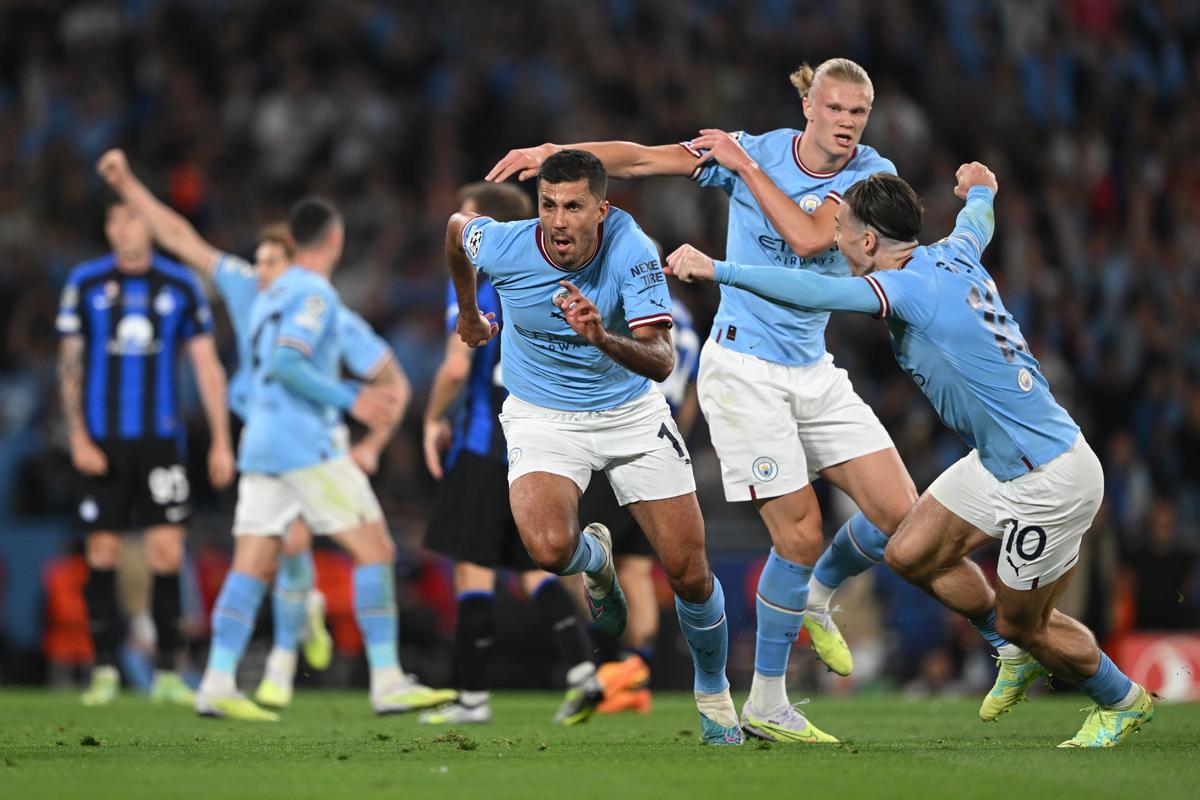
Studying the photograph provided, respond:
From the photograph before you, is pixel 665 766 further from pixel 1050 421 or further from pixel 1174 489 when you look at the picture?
pixel 1174 489

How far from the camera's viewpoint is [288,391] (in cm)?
911

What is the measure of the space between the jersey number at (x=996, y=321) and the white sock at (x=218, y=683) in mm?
4706

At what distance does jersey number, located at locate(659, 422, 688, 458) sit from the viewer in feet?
22.7

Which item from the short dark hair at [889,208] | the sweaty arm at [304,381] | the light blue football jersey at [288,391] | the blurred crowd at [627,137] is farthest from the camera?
the blurred crowd at [627,137]

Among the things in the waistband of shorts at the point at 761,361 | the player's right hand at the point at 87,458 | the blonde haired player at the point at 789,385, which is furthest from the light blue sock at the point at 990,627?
the player's right hand at the point at 87,458

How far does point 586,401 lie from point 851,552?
1552 millimetres

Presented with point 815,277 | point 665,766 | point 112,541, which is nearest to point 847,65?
point 815,277

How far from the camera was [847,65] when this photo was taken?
724 centimetres

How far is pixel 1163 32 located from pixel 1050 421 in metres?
14.3

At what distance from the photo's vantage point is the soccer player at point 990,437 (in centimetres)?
631

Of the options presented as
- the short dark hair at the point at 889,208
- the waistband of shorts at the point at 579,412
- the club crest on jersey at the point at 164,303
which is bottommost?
the waistband of shorts at the point at 579,412

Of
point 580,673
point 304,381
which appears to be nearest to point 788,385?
point 580,673

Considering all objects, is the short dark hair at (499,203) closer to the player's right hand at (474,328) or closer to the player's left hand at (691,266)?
the player's right hand at (474,328)

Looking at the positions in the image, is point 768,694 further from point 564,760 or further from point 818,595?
point 564,760
